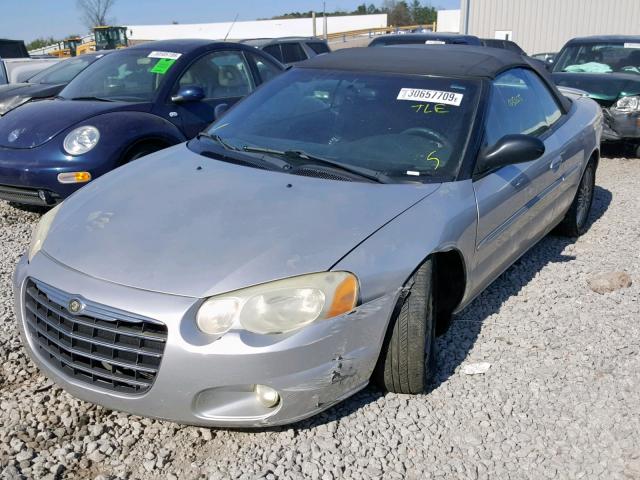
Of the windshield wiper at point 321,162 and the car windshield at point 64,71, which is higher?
the windshield wiper at point 321,162

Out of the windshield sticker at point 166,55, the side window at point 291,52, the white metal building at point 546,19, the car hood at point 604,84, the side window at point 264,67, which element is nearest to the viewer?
the windshield sticker at point 166,55

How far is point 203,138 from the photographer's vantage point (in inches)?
150

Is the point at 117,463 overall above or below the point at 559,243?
above

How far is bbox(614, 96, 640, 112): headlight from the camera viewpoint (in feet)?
25.0

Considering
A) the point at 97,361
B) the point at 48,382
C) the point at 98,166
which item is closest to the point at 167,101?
the point at 98,166

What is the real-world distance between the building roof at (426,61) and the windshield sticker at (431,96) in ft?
0.51

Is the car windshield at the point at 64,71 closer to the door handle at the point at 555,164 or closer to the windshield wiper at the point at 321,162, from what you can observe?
the windshield wiper at the point at 321,162

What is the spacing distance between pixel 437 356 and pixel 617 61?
23.8 feet

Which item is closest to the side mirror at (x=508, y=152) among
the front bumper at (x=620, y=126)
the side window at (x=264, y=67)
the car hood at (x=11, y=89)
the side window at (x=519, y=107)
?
the side window at (x=519, y=107)

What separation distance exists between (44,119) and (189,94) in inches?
47.1

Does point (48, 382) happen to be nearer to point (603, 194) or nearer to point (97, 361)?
point (97, 361)

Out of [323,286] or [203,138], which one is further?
[203,138]

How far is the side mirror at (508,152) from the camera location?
3.20 metres

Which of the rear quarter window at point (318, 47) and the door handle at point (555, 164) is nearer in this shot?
the door handle at point (555, 164)
